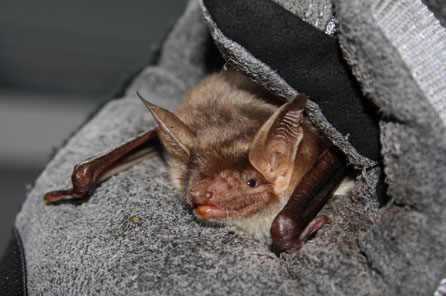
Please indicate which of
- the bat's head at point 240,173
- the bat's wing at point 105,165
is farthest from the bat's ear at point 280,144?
the bat's wing at point 105,165

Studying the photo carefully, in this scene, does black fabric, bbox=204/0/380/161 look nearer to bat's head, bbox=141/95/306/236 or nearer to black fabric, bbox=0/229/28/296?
bat's head, bbox=141/95/306/236

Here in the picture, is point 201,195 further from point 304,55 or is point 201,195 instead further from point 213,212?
point 304,55

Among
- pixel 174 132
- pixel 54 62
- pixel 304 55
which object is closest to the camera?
pixel 304 55

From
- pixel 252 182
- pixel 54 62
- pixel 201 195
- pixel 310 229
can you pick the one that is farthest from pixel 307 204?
pixel 54 62

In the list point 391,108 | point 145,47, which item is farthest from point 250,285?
point 145,47

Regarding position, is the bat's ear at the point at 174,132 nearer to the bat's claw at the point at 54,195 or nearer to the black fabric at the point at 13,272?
the bat's claw at the point at 54,195

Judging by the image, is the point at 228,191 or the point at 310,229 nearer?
the point at 310,229

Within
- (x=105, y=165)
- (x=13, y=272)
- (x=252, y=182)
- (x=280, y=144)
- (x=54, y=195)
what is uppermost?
(x=280, y=144)
